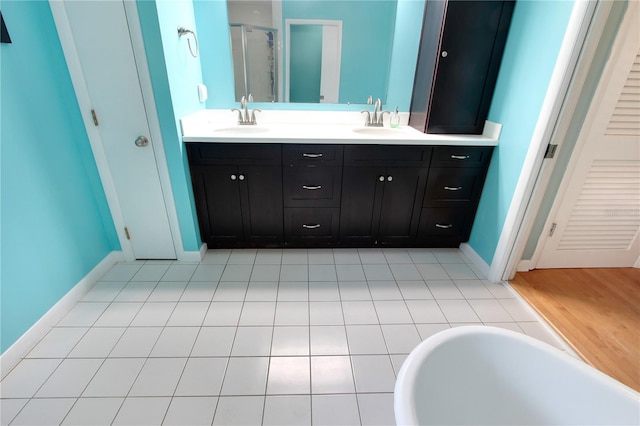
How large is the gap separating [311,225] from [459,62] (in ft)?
5.04

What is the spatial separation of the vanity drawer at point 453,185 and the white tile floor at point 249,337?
1.57 feet

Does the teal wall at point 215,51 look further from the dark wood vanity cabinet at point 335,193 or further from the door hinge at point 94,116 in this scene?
the door hinge at point 94,116

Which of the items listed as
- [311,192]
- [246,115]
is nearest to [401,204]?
[311,192]

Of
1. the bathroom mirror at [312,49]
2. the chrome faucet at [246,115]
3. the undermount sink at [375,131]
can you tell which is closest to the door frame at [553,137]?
the undermount sink at [375,131]

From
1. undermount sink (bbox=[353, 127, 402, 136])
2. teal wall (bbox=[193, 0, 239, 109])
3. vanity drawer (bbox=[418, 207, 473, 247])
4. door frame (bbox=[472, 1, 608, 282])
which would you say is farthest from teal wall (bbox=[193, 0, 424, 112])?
door frame (bbox=[472, 1, 608, 282])

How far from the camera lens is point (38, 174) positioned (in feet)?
4.99

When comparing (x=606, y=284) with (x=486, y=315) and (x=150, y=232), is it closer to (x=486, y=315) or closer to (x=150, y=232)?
(x=486, y=315)

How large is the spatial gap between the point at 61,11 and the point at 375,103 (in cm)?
202

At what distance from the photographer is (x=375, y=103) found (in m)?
2.40

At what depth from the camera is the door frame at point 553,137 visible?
1395 millimetres

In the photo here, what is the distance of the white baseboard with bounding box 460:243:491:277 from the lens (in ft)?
6.92

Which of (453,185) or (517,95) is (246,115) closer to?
(453,185)

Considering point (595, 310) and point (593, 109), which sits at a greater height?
point (593, 109)

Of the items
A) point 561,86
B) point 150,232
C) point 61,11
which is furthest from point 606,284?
point 61,11
